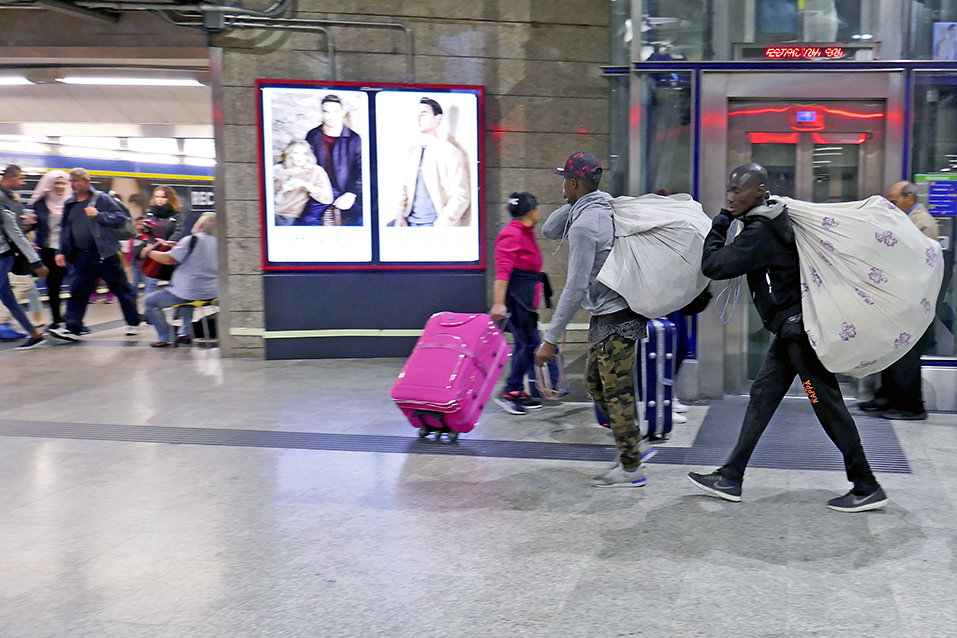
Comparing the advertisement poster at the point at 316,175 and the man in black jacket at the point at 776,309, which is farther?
the advertisement poster at the point at 316,175

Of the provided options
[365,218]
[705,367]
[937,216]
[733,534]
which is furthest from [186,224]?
[733,534]

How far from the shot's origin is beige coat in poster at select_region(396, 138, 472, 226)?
8766 mm

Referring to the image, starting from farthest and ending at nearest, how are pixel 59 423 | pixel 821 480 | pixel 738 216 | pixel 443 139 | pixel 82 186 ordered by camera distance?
pixel 82 186 < pixel 443 139 < pixel 59 423 < pixel 821 480 < pixel 738 216

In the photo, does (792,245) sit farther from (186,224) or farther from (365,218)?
(186,224)

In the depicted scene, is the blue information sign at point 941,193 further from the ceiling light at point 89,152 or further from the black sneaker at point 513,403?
the ceiling light at point 89,152

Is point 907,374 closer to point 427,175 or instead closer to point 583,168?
point 583,168

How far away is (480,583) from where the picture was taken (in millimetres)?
3471

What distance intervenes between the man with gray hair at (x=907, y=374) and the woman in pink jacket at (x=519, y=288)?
2410 mm

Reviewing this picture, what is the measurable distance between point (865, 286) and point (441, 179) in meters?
5.35

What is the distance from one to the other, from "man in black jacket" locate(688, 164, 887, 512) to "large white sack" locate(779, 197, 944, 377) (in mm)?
109

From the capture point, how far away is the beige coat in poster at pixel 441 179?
877 centimetres

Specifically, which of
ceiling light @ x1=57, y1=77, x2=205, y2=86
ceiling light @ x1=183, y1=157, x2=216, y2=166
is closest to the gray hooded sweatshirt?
ceiling light @ x1=57, y1=77, x2=205, y2=86

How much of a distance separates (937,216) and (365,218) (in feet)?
16.1

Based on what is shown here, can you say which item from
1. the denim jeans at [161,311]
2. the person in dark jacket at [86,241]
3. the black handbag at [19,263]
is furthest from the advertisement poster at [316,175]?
the black handbag at [19,263]
